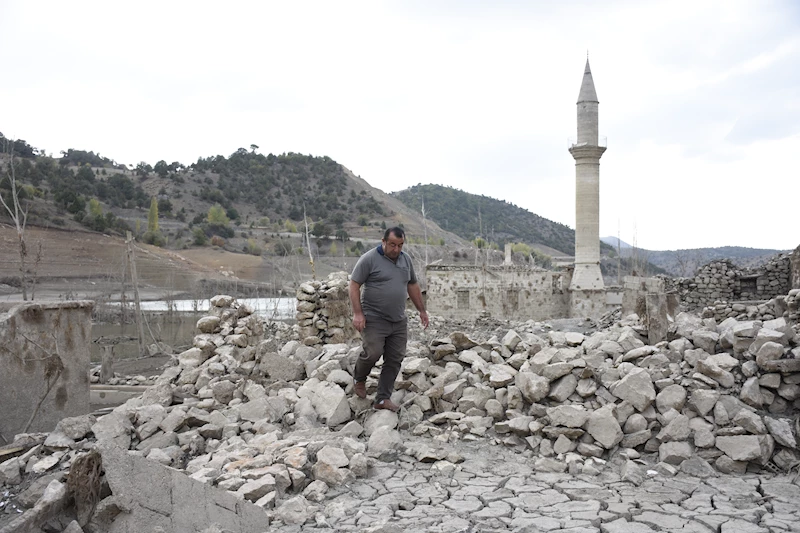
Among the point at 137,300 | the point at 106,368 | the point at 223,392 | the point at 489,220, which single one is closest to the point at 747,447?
the point at 223,392

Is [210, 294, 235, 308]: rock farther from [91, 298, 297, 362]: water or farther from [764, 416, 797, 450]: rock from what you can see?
[91, 298, 297, 362]: water

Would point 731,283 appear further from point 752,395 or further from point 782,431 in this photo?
point 782,431

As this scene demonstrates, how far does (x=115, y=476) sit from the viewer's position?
3258mm

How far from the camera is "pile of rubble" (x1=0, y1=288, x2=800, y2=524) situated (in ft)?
14.6

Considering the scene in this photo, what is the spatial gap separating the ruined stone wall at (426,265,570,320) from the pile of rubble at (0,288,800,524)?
20359 mm

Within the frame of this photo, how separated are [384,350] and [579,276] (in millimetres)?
25908

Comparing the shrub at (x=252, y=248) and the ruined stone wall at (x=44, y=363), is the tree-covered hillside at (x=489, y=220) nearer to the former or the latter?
the shrub at (x=252, y=248)

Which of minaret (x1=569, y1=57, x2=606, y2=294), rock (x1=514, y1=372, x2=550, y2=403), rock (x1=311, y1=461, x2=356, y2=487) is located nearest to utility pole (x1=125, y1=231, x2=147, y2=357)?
rock (x1=514, y1=372, x2=550, y2=403)

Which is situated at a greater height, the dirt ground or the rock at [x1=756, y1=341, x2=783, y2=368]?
the dirt ground

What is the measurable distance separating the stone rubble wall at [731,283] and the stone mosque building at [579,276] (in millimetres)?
6578

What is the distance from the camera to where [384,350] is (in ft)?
18.3

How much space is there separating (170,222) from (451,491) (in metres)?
53.3

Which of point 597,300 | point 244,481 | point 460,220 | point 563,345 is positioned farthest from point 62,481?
point 460,220

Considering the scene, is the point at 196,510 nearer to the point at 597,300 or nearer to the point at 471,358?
the point at 471,358
